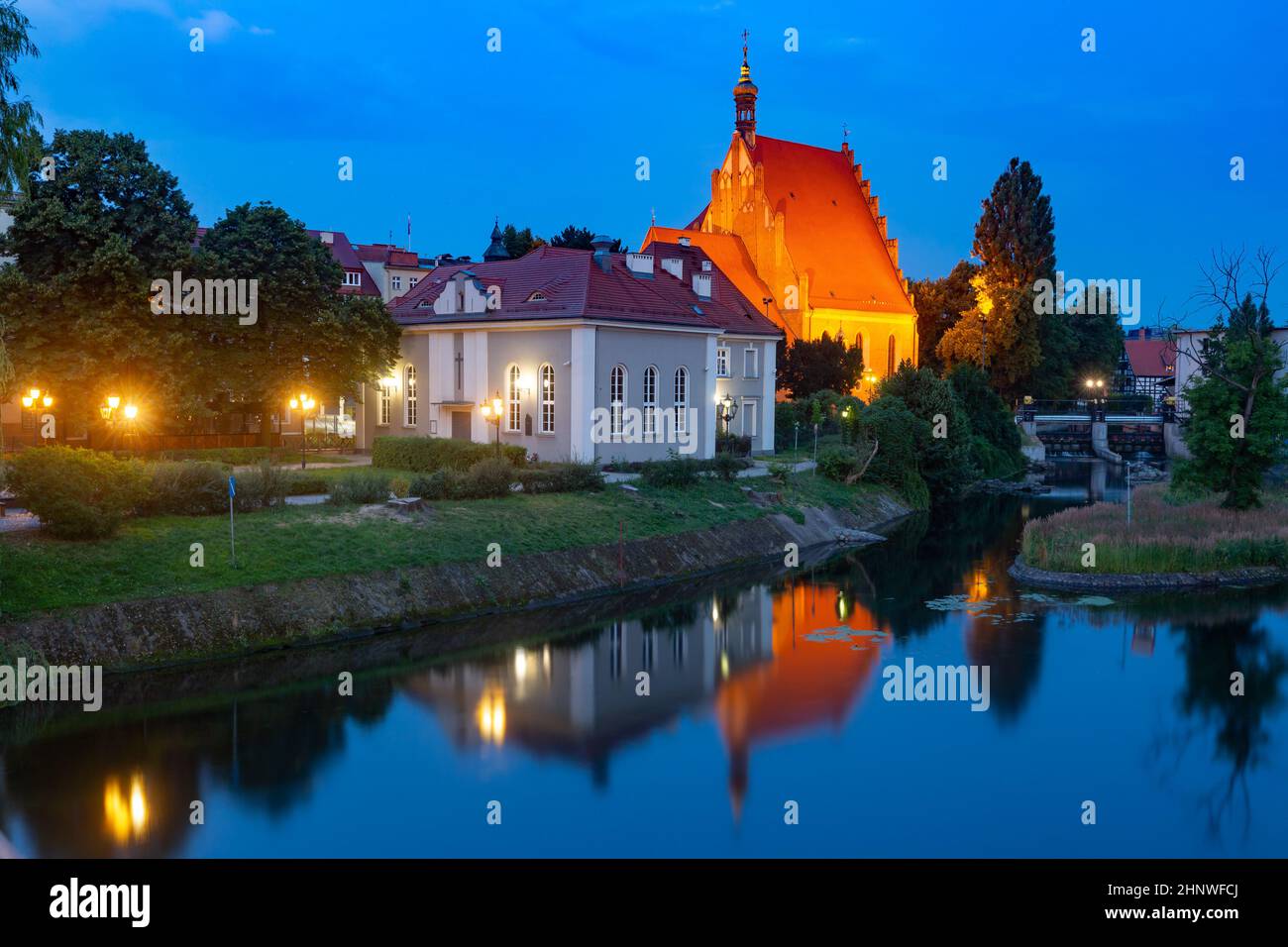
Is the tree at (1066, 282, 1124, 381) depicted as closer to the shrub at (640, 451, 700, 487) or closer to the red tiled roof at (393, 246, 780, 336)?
the red tiled roof at (393, 246, 780, 336)

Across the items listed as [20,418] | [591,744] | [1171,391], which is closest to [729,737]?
[591,744]

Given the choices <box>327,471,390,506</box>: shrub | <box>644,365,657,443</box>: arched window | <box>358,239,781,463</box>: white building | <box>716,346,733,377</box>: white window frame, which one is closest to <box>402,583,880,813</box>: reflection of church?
<box>327,471,390,506</box>: shrub

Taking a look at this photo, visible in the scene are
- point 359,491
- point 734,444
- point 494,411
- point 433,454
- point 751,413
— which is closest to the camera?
point 359,491

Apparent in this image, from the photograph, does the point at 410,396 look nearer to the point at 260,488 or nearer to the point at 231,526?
the point at 260,488

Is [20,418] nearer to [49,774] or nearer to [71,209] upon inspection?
[71,209]

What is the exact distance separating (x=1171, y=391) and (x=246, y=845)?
97619 millimetres

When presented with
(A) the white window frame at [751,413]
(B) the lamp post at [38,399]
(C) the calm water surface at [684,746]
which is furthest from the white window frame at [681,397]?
(B) the lamp post at [38,399]

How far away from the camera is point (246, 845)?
44.8 ft

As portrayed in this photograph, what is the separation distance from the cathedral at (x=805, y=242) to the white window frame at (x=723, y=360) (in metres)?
17.9

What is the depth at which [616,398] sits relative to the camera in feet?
129

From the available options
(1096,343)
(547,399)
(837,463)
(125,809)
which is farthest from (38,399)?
(1096,343)

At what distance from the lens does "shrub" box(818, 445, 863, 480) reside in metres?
45.7

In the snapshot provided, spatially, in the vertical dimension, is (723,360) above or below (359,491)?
above

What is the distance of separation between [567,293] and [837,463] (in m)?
13.8
